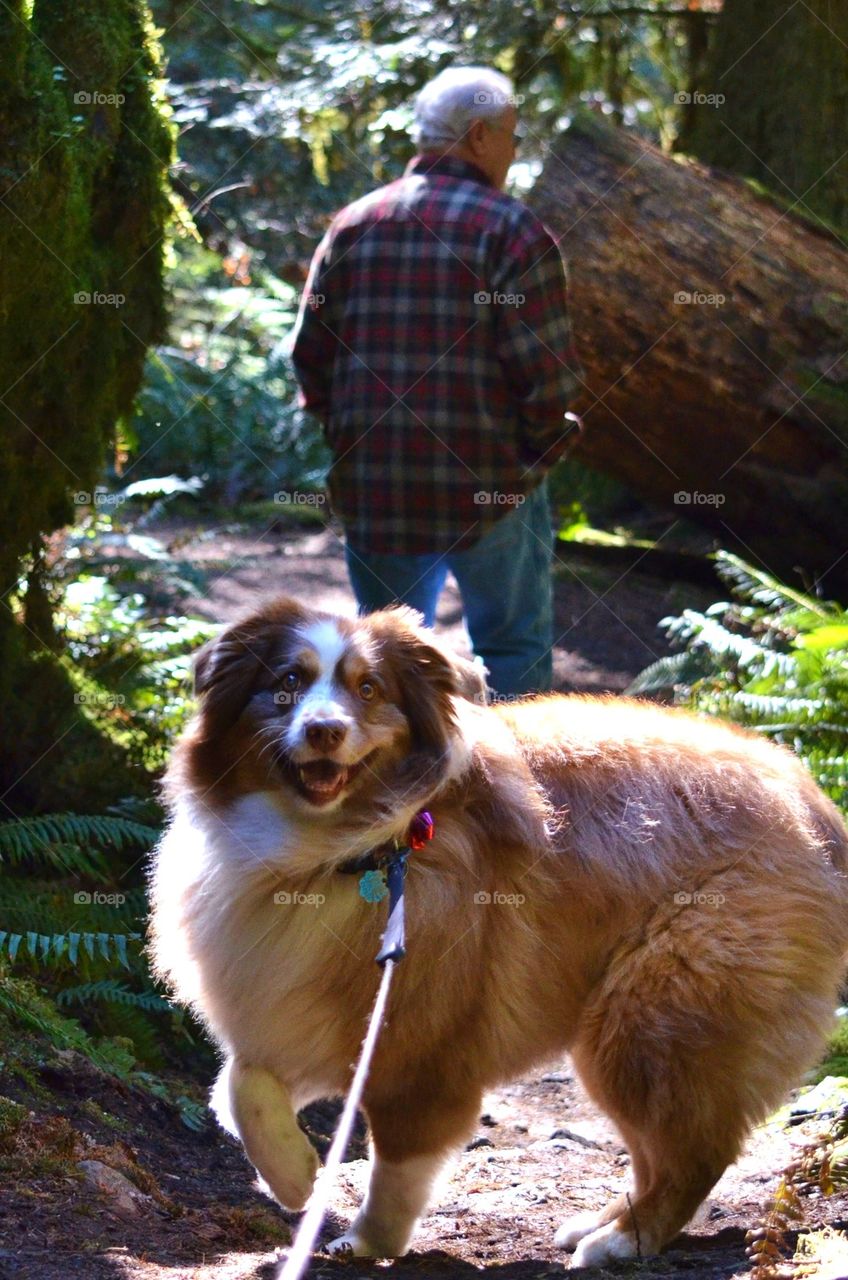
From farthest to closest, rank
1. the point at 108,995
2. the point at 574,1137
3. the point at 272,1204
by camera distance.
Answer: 1. the point at 574,1137
2. the point at 108,995
3. the point at 272,1204

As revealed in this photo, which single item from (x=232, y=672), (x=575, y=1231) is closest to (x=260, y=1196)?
(x=575, y=1231)

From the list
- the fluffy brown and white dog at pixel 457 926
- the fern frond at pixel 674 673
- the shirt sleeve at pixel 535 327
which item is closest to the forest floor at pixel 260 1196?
the fluffy brown and white dog at pixel 457 926

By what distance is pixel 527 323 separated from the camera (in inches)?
231

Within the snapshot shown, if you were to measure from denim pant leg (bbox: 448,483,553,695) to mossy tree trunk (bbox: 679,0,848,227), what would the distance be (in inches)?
165

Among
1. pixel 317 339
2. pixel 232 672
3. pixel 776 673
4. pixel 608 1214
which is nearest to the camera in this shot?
pixel 232 672

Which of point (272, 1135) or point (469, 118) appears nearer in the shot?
point (272, 1135)

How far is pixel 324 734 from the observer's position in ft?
11.9

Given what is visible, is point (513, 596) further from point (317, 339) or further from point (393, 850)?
point (393, 850)

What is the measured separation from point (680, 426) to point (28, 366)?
15.6 ft

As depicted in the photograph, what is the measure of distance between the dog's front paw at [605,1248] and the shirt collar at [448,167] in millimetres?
4291

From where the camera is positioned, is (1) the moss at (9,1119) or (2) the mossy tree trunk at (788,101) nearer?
(1) the moss at (9,1119)

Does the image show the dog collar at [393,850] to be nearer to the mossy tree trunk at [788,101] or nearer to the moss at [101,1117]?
the moss at [101,1117]

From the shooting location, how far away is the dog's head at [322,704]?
3812 mm

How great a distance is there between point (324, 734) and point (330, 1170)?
1173mm
